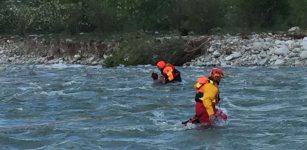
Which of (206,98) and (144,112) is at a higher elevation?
(206,98)

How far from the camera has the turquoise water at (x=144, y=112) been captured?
527 inches

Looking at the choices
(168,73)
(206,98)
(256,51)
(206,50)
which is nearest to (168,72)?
(168,73)

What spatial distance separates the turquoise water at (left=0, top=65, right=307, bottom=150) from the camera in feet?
43.9

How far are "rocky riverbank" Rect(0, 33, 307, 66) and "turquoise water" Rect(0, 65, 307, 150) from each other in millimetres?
2399

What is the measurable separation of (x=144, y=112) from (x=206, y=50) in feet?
52.6

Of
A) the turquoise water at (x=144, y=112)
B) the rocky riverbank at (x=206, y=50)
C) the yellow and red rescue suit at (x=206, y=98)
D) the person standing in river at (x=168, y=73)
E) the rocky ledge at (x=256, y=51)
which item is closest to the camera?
the turquoise water at (x=144, y=112)

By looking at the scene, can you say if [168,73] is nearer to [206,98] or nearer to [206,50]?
[206,98]

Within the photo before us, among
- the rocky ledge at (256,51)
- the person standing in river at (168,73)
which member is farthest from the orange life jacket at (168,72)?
the rocky ledge at (256,51)

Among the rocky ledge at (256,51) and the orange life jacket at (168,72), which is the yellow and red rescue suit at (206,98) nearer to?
the orange life jacket at (168,72)

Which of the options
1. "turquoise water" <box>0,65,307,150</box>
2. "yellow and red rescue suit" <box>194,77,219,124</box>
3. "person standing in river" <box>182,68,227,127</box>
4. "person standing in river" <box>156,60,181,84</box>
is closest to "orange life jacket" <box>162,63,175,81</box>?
"person standing in river" <box>156,60,181,84</box>

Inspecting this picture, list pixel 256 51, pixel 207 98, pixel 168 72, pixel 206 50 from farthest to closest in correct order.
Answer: pixel 206 50 → pixel 256 51 → pixel 168 72 → pixel 207 98

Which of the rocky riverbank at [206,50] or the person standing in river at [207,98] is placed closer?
the person standing in river at [207,98]

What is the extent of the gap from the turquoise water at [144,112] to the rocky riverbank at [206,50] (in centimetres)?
240

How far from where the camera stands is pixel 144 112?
17.3 m
